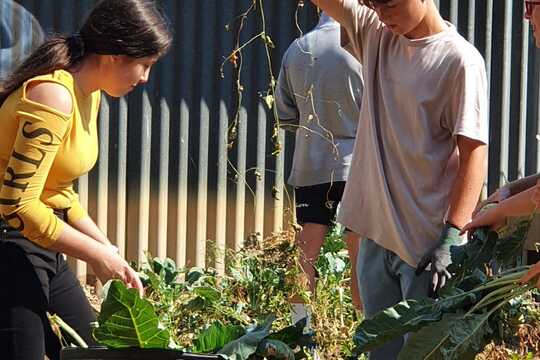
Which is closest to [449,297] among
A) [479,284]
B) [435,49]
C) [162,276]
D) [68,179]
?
[479,284]

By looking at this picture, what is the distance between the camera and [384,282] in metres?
3.67

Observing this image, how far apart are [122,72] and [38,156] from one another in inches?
16.9

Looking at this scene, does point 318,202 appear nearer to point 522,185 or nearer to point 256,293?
point 256,293

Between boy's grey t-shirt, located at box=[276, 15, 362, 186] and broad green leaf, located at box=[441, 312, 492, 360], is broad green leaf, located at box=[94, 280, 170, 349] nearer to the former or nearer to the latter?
broad green leaf, located at box=[441, 312, 492, 360]

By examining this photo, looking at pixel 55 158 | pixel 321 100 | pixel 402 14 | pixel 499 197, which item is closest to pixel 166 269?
pixel 321 100

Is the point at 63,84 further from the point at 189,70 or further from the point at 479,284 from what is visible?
the point at 189,70

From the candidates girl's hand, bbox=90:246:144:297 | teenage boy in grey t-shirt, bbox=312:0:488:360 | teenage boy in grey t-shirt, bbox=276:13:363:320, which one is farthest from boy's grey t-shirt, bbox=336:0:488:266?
teenage boy in grey t-shirt, bbox=276:13:363:320

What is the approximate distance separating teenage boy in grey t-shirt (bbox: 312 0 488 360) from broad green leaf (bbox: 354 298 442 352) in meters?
0.42

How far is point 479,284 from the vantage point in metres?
3.15

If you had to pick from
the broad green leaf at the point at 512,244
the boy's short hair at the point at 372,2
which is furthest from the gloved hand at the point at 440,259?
the boy's short hair at the point at 372,2

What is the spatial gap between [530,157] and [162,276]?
250 centimetres

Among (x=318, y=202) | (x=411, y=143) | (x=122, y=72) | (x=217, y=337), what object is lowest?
(x=318, y=202)

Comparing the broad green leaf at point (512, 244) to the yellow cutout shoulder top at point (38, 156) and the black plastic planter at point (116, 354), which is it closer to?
the black plastic planter at point (116, 354)

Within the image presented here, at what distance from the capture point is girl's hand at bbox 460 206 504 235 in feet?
10.5
